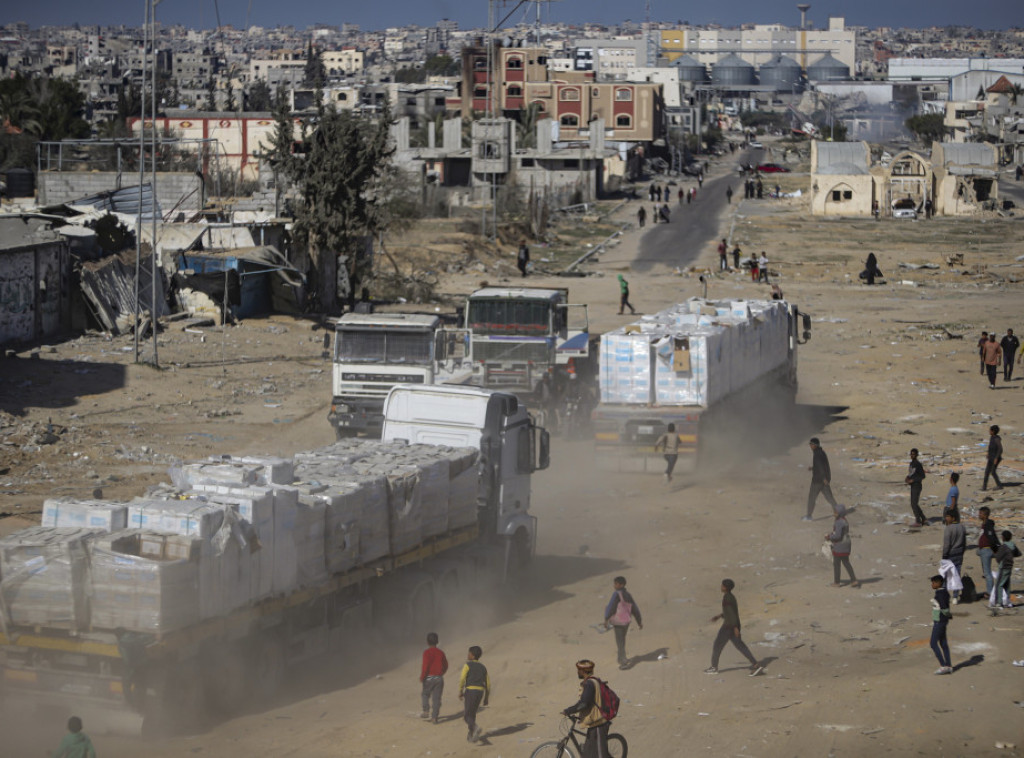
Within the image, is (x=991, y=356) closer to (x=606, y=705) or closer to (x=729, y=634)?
(x=729, y=634)

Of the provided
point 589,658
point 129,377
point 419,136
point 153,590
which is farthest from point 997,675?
point 419,136

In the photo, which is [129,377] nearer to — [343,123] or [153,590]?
[343,123]

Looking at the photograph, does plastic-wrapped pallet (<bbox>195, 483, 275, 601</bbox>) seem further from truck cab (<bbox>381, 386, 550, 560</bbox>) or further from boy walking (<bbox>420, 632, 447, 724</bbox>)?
truck cab (<bbox>381, 386, 550, 560</bbox>)

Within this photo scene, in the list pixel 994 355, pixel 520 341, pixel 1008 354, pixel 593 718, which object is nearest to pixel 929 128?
pixel 1008 354

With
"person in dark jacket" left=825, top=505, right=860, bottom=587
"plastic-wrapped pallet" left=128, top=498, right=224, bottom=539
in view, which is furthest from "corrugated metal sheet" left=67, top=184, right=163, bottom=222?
"plastic-wrapped pallet" left=128, top=498, right=224, bottom=539

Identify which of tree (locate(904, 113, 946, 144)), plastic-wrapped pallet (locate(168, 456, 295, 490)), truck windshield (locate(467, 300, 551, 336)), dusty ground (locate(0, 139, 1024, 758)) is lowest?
dusty ground (locate(0, 139, 1024, 758))

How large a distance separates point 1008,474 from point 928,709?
1115 cm

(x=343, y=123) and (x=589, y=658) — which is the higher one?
(x=343, y=123)

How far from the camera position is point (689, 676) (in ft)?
43.5

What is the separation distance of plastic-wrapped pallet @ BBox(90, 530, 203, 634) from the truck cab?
5.41 metres

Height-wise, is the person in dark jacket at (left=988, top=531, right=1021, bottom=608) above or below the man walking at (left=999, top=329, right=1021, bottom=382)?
below

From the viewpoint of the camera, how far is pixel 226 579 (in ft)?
36.3

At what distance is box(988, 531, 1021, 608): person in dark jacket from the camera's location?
1439 cm

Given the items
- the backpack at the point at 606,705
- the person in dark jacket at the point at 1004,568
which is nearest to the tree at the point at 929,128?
the person in dark jacket at the point at 1004,568
